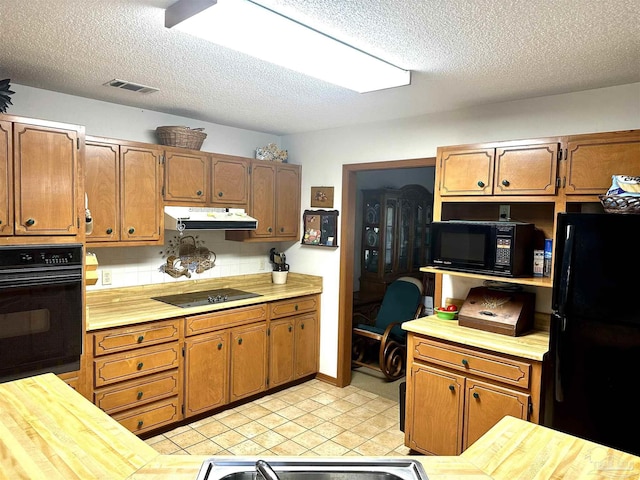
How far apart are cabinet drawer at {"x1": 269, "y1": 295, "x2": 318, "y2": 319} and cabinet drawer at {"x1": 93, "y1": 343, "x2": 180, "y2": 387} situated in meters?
0.95

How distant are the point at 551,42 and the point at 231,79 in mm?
1755

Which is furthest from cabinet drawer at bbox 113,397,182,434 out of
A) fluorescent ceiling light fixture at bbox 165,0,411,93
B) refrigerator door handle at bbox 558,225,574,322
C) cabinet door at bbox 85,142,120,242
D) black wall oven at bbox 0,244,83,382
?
refrigerator door handle at bbox 558,225,574,322

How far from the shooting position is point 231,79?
2.76 m

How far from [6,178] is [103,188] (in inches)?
30.0

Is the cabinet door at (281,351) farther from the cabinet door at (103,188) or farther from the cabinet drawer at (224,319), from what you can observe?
the cabinet door at (103,188)

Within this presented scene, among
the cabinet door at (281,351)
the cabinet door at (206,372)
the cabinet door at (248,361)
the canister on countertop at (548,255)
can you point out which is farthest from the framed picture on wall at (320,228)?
the canister on countertop at (548,255)

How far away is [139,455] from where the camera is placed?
4.11 feet

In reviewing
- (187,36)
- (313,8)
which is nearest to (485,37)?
(313,8)

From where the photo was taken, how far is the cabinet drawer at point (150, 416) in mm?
3053

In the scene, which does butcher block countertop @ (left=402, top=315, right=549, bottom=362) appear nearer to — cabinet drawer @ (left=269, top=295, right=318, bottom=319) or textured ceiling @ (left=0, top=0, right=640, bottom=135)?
cabinet drawer @ (left=269, top=295, right=318, bottom=319)

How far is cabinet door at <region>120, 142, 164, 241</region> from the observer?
3.28 m

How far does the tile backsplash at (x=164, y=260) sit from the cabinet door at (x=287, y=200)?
0.36 metres

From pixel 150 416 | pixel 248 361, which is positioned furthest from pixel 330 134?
pixel 150 416

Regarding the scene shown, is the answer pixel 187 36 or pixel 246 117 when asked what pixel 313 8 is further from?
pixel 246 117
